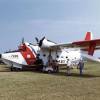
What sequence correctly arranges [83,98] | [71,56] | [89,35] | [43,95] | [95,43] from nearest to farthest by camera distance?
[83,98] < [43,95] < [95,43] < [71,56] < [89,35]

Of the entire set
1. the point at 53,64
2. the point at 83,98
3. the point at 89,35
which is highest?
the point at 89,35

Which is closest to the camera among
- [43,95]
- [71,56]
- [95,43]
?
[43,95]

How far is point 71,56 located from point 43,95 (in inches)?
716

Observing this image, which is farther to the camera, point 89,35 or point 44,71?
point 89,35

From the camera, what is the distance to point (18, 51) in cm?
2933

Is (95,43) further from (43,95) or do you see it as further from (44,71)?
(43,95)

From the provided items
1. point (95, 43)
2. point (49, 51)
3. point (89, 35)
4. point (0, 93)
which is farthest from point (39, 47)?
point (0, 93)

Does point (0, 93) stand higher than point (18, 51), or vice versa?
point (18, 51)

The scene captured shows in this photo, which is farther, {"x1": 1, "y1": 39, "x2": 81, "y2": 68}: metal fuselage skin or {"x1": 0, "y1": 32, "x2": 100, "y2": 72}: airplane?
{"x1": 1, "y1": 39, "x2": 81, "y2": 68}: metal fuselage skin

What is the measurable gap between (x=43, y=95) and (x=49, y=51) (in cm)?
1668

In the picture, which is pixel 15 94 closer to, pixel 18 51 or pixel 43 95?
pixel 43 95

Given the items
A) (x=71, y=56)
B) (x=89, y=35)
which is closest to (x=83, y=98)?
(x=71, y=56)

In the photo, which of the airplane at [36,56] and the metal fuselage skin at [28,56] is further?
the metal fuselage skin at [28,56]

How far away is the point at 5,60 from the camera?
29.1 metres
